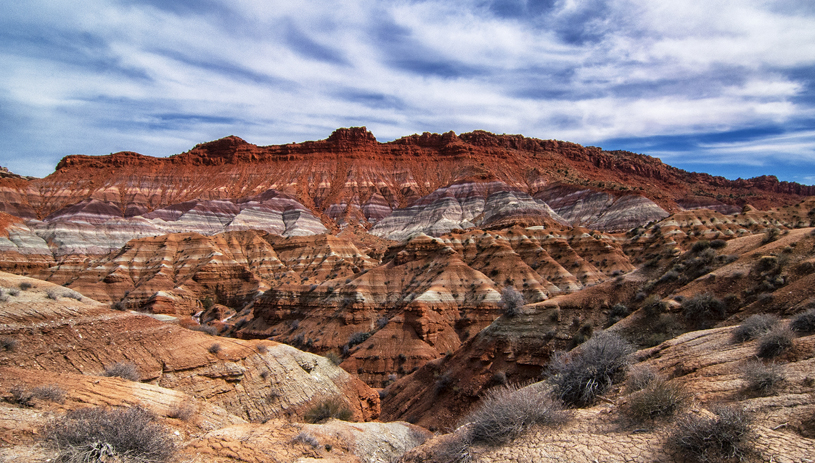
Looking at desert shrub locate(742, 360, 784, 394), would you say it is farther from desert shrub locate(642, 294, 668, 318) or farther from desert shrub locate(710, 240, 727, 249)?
desert shrub locate(710, 240, 727, 249)

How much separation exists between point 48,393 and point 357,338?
37794mm

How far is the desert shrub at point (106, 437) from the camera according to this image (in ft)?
27.0

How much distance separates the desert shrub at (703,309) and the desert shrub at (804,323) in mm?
5319

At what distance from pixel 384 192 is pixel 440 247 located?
7462 cm

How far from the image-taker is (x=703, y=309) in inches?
635

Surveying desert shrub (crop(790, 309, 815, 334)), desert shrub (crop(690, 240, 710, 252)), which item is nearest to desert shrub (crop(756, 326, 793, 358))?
desert shrub (crop(790, 309, 815, 334))

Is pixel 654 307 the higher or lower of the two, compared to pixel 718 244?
lower

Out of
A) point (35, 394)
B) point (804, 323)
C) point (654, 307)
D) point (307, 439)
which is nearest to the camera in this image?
point (35, 394)

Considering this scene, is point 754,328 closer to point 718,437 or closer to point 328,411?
point 718,437

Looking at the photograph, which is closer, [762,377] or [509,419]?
[762,377]

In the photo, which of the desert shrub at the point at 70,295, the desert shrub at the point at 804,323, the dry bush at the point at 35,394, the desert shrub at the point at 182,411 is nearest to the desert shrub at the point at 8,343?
the dry bush at the point at 35,394

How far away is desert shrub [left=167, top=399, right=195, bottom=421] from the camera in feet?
39.8

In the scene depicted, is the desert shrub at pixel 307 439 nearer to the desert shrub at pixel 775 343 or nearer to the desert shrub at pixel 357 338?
the desert shrub at pixel 775 343

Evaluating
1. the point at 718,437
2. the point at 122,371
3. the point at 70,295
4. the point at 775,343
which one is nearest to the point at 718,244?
the point at 775,343
